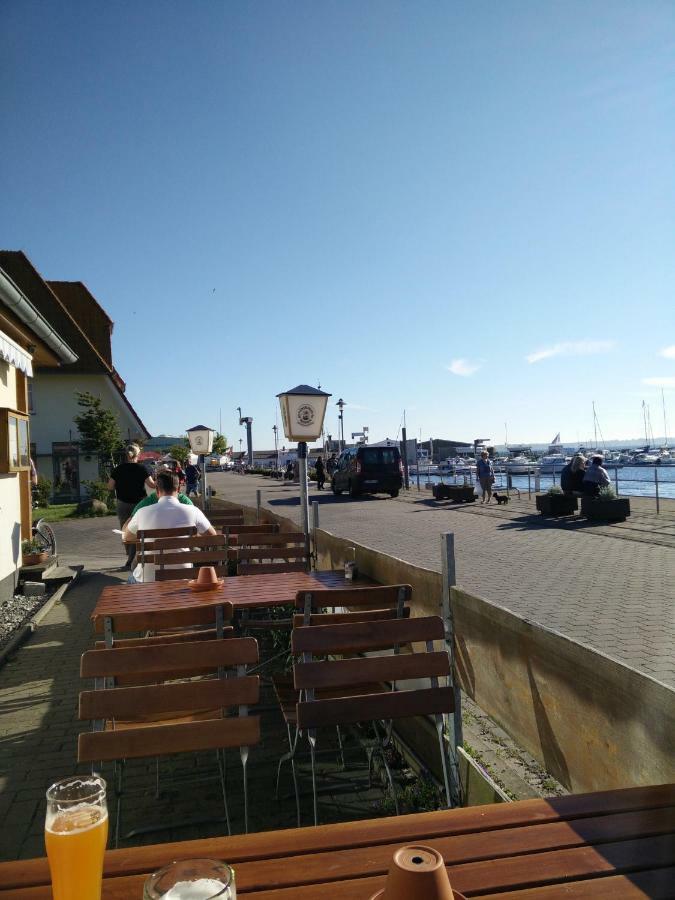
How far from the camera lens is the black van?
25125 millimetres

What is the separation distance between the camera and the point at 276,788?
3639mm

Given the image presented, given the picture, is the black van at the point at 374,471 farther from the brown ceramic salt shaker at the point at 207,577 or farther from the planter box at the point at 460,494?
the brown ceramic salt shaker at the point at 207,577

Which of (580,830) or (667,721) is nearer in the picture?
(580,830)

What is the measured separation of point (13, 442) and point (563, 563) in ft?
26.0

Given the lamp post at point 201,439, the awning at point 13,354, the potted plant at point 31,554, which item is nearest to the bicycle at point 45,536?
the potted plant at point 31,554

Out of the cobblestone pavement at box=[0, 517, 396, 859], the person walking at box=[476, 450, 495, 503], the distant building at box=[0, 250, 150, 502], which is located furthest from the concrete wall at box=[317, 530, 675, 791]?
the distant building at box=[0, 250, 150, 502]

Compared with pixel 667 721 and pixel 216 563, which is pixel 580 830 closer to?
pixel 667 721

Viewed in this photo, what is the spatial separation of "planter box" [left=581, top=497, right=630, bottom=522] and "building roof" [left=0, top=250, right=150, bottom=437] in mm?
20369

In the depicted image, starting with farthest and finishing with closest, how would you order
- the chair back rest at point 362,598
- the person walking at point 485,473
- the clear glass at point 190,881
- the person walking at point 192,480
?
1. the person walking at point 192,480
2. the person walking at point 485,473
3. the chair back rest at point 362,598
4. the clear glass at point 190,881

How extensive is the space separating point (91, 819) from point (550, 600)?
7.48 meters

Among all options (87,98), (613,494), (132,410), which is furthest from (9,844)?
(132,410)

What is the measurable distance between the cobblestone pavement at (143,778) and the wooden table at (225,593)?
0.76m

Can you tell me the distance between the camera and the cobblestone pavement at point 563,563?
648 cm

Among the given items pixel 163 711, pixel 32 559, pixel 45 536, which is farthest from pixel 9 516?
pixel 163 711
